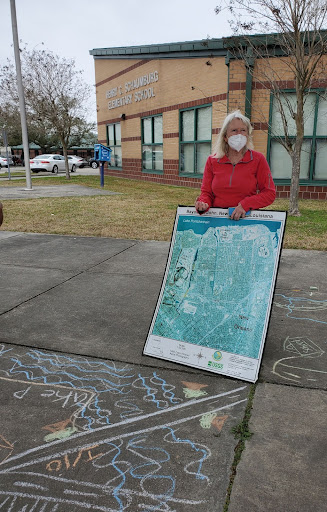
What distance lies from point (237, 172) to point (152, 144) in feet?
58.5

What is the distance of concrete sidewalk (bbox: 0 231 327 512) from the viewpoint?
76.0 inches

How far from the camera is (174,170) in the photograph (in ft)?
60.6

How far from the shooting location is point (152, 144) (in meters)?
20.3

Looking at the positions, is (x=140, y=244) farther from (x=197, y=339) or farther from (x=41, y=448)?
(x=41, y=448)

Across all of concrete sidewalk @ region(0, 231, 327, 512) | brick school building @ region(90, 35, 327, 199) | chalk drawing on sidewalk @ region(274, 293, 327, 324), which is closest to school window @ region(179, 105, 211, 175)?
brick school building @ region(90, 35, 327, 199)

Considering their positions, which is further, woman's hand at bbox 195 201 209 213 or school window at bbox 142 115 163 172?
school window at bbox 142 115 163 172

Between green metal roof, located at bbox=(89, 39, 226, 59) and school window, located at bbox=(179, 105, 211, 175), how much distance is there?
2042 millimetres

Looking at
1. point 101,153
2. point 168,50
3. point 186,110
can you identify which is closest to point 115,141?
point 101,153

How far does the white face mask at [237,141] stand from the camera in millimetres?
3117

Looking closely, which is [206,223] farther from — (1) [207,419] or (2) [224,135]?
(1) [207,419]

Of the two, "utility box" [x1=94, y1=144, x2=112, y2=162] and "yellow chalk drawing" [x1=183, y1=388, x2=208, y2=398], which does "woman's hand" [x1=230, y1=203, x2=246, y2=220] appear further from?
"utility box" [x1=94, y1=144, x2=112, y2=162]

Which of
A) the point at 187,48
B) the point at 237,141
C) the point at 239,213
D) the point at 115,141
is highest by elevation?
the point at 187,48

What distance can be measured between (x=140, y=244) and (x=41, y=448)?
5.27m

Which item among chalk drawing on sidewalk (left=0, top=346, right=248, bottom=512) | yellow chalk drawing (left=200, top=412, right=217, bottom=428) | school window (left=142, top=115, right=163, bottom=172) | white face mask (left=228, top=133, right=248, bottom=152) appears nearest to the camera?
chalk drawing on sidewalk (left=0, top=346, right=248, bottom=512)
